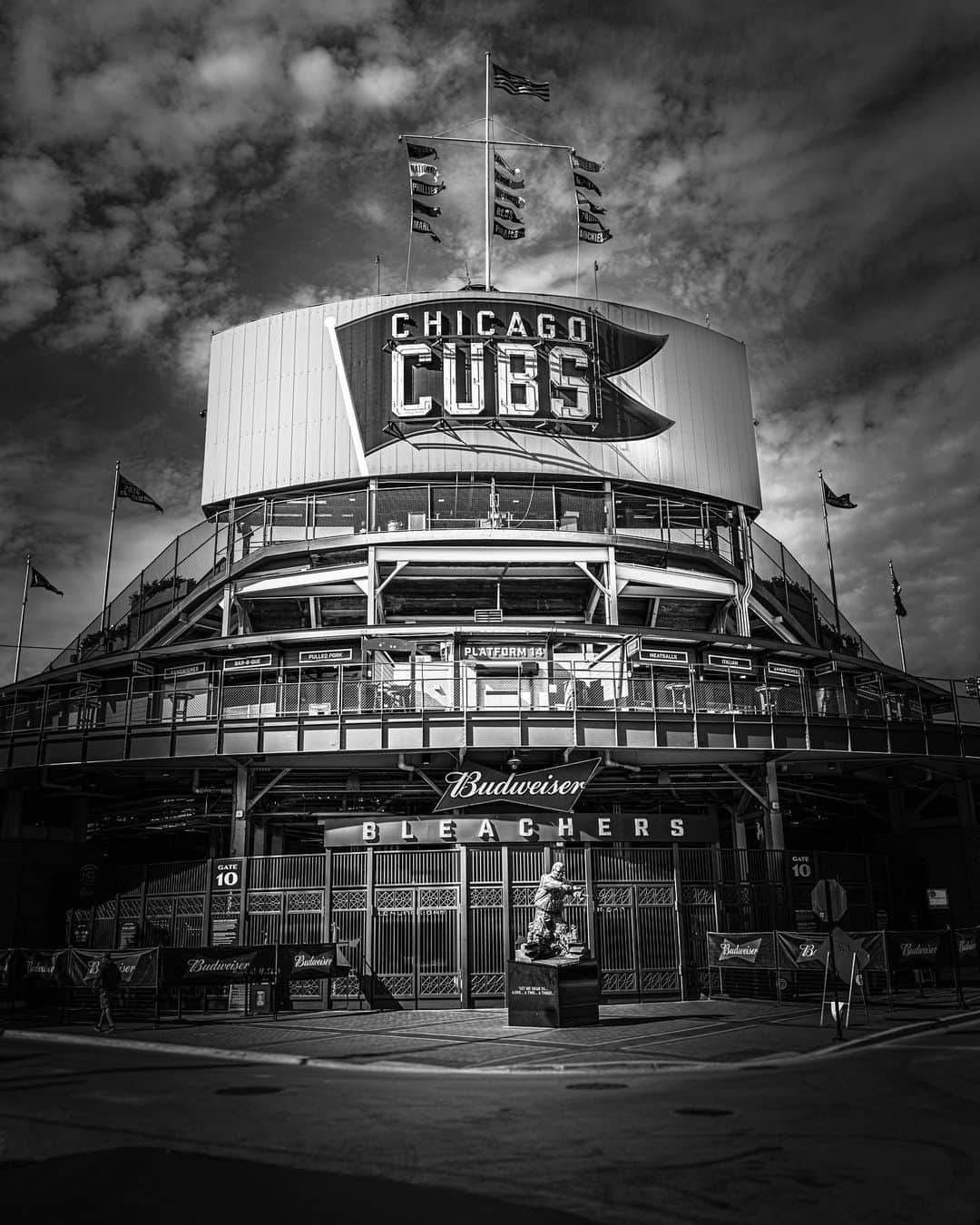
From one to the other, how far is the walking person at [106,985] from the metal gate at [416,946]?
6277 millimetres

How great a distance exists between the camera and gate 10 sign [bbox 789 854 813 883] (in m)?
29.5

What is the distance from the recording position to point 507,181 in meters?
47.1

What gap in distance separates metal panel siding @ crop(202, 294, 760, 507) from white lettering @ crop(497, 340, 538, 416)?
1.39 metres

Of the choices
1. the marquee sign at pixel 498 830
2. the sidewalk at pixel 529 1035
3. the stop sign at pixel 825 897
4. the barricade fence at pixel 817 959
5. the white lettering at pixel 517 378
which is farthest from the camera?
the white lettering at pixel 517 378

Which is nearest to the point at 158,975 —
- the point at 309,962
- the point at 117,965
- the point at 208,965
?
Result: the point at 208,965

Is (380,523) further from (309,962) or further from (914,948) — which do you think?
(914,948)

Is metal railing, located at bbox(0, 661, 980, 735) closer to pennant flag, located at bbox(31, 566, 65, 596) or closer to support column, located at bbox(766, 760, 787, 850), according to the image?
support column, located at bbox(766, 760, 787, 850)

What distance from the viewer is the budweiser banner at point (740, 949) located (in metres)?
24.3

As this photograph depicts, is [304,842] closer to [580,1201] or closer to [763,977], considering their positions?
[763,977]

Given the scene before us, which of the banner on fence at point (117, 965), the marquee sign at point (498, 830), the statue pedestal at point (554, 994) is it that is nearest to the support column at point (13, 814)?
the banner on fence at point (117, 965)

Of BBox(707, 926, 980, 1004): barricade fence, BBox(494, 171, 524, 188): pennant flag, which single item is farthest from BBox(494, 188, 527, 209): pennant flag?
BBox(707, 926, 980, 1004): barricade fence

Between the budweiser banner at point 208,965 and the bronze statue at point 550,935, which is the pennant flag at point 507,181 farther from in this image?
the budweiser banner at point 208,965

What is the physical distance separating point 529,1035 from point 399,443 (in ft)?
94.0

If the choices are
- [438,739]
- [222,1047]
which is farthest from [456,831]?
[222,1047]
